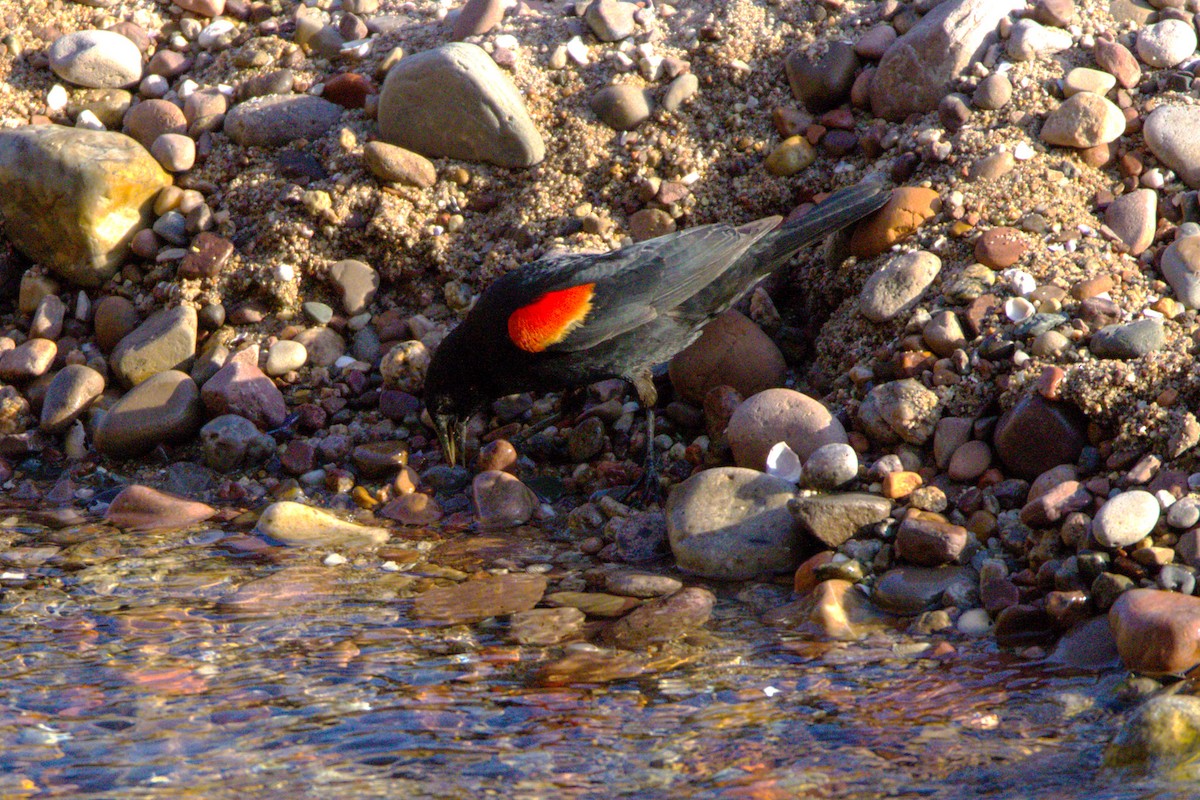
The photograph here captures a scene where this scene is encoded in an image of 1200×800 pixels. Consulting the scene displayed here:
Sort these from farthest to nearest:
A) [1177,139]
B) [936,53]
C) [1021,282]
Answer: [936,53], [1177,139], [1021,282]

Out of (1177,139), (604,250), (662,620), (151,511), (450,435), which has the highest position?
(1177,139)

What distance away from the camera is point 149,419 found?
202 inches

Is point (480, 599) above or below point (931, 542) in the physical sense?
below

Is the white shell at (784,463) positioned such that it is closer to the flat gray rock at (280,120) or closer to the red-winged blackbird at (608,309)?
the red-winged blackbird at (608,309)

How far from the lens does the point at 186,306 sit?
5.49 m

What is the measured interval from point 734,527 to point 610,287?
1195mm

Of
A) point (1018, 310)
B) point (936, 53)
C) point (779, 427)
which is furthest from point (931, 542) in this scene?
point (936, 53)

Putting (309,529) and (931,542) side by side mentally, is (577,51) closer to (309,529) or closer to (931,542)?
(309,529)

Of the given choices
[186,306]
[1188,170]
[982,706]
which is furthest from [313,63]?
[982,706]

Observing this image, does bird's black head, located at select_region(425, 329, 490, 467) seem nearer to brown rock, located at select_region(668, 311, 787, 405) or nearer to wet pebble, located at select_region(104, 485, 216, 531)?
brown rock, located at select_region(668, 311, 787, 405)

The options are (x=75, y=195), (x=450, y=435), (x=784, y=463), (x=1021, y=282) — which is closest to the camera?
(x=784, y=463)

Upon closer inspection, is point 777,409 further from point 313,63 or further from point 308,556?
point 313,63

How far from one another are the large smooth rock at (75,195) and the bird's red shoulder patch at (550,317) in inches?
86.2

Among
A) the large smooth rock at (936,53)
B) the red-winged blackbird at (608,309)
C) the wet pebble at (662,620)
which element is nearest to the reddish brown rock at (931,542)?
the wet pebble at (662,620)
